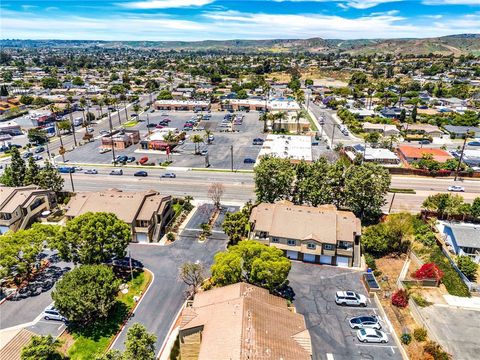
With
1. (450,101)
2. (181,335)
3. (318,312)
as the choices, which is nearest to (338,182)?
(318,312)

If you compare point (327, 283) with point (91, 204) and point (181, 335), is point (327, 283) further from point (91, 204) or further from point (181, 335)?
point (91, 204)

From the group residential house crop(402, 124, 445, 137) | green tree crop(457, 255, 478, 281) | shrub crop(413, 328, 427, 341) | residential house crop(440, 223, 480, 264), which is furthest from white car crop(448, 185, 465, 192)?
shrub crop(413, 328, 427, 341)

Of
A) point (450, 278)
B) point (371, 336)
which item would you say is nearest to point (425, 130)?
point (450, 278)

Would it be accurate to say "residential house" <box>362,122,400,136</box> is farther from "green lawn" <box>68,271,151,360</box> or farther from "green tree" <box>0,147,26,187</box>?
"green tree" <box>0,147,26,187</box>

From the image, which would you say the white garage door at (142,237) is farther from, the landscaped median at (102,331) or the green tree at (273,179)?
the green tree at (273,179)

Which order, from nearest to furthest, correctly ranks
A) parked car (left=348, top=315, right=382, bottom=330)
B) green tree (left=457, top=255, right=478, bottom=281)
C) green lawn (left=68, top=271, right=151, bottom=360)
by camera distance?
green lawn (left=68, top=271, right=151, bottom=360) → parked car (left=348, top=315, right=382, bottom=330) → green tree (left=457, top=255, right=478, bottom=281)

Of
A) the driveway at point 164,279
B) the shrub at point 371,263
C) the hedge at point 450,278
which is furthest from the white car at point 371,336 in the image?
the driveway at point 164,279

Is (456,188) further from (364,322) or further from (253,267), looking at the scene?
(253,267)
